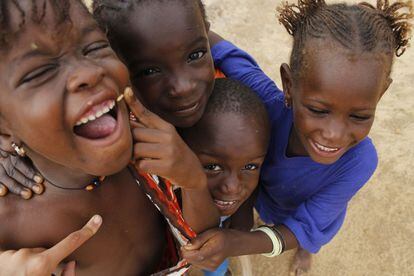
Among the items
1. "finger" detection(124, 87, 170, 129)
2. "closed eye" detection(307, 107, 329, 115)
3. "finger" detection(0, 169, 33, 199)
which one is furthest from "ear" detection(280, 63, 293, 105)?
"finger" detection(0, 169, 33, 199)

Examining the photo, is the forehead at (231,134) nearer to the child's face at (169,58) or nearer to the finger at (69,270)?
the child's face at (169,58)

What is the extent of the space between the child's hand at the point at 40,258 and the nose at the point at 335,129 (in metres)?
0.68

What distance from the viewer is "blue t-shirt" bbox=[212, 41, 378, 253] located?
143cm

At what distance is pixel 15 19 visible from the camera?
785 millimetres

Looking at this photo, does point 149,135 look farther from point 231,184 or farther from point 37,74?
point 231,184

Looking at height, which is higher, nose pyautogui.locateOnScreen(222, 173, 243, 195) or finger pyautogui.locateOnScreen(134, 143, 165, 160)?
finger pyautogui.locateOnScreen(134, 143, 165, 160)

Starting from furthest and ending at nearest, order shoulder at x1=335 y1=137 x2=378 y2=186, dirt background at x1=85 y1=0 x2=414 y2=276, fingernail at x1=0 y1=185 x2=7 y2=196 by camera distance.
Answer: dirt background at x1=85 y1=0 x2=414 y2=276, shoulder at x1=335 y1=137 x2=378 y2=186, fingernail at x1=0 y1=185 x2=7 y2=196

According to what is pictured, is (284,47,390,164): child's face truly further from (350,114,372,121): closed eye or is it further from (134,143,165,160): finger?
(134,143,165,160): finger

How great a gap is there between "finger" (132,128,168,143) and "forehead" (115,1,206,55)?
0.32m

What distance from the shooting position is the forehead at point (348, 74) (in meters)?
1.18

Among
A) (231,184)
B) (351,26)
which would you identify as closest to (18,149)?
(231,184)

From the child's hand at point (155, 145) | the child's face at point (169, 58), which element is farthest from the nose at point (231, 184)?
the child's hand at point (155, 145)

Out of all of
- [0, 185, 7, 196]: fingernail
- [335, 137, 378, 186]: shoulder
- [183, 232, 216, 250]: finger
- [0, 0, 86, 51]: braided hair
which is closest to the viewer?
[0, 0, 86, 51]: braided hair

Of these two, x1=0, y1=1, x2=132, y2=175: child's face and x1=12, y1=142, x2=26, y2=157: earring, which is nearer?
x1=0, y1=1, x2=132, y2=175: child's face
